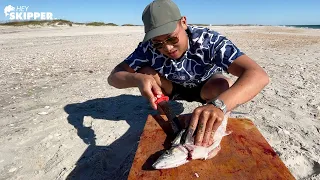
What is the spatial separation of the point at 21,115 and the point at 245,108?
3087 millimetres

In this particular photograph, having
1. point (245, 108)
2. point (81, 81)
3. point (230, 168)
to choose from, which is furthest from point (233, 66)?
point (81, 81)

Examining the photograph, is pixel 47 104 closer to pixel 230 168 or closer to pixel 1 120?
pixel 1 120

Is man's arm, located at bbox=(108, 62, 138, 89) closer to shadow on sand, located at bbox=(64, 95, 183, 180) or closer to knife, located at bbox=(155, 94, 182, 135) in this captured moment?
knife, located at bbox=(155, 94, 182, 135)

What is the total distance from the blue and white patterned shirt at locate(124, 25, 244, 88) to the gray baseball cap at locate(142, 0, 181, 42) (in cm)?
38

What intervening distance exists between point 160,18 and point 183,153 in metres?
1.17

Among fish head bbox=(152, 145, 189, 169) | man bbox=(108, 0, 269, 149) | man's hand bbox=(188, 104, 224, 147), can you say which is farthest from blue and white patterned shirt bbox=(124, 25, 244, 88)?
fish head bbox=(152, 145, 189, 169)

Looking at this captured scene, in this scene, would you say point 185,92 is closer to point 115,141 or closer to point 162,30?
point 115,141

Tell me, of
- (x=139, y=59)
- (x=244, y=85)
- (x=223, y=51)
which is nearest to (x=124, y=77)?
(x=139, y=59)

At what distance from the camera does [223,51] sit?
2.64m

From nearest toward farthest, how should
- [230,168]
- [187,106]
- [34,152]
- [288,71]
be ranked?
[230,168]
[34,152]
[187,106]
[288,71]

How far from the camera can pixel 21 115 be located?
12.9ft

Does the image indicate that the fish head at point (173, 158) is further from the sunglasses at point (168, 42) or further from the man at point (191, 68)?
the sunglasses at point (168, 42)

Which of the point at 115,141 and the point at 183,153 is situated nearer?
the point at 183,153

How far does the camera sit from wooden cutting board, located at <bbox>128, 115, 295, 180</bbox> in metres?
1.82
